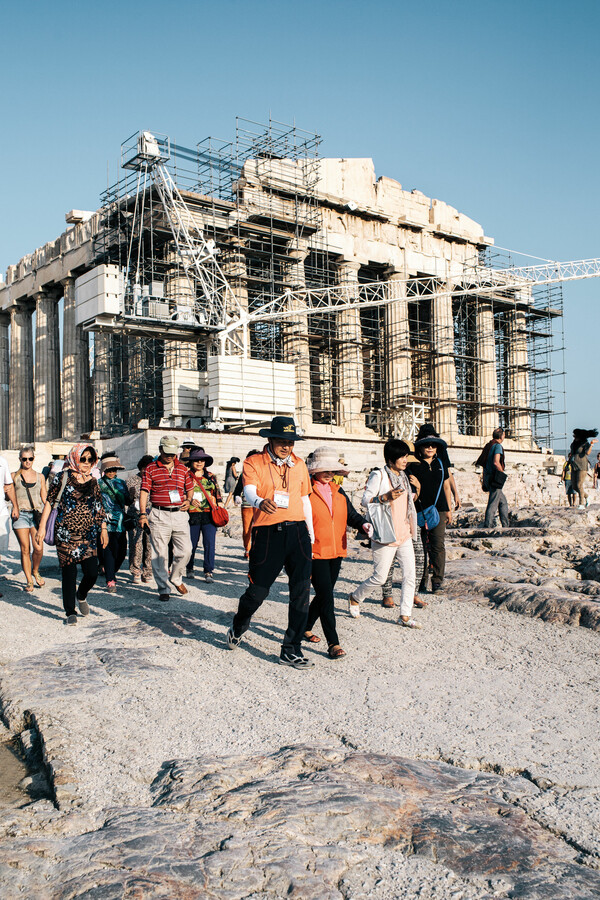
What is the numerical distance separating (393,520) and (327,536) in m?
1.07

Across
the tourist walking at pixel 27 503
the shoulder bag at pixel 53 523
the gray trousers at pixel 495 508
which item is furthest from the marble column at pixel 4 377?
the shoulder bag at pixel 53 523

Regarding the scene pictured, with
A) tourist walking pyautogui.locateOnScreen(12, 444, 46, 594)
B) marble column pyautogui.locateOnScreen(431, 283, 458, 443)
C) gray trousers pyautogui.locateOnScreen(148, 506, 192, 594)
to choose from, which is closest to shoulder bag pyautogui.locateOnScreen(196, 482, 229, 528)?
gray trousers pyautogui.locateOnScreen(148, 506, 192, 594)

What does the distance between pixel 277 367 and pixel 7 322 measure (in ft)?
55.2

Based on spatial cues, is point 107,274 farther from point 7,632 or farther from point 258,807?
point 258,807

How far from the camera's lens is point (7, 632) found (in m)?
7.51

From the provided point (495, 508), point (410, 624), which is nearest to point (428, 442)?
point (410, 624)

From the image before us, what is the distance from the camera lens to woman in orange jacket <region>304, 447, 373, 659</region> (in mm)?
6598

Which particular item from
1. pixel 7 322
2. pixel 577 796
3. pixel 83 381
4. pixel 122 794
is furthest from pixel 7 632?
pixel 7 322

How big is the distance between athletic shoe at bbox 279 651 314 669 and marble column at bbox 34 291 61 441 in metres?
33.5

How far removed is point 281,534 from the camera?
20.5 ft

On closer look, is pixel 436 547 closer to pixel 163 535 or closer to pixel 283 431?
pixel 163 535

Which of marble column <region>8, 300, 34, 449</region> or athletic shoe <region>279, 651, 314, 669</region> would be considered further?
marble column <region>8, 300, 34, 449</region>

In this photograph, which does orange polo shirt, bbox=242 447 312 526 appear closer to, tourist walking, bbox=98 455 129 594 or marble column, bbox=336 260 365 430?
tourist walking, bbox=98 455 129 594

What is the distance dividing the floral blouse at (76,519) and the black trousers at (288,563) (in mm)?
2449
